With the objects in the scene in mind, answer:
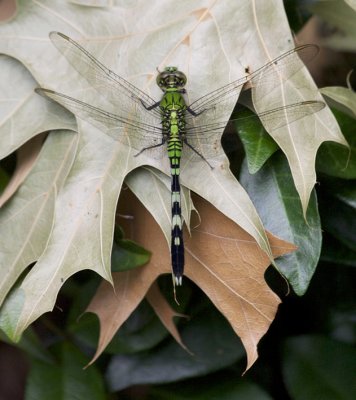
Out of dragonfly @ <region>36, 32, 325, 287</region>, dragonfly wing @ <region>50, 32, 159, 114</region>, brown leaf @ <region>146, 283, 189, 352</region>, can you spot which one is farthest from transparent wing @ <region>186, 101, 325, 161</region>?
brown leaf @ <region>146, 283, 189, 352</region>

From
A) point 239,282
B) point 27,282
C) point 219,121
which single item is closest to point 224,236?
point 239,282

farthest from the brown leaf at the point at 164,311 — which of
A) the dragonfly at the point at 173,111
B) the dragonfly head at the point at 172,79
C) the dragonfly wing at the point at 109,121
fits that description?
the dragonfly head at the point at 172,79

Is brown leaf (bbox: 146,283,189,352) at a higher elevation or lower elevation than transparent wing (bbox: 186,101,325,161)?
lower

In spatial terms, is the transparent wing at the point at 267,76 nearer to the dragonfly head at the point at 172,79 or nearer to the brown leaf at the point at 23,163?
the dragonfly head at the point at 172,79

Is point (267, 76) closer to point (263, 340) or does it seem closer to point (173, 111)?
point (173, 111)

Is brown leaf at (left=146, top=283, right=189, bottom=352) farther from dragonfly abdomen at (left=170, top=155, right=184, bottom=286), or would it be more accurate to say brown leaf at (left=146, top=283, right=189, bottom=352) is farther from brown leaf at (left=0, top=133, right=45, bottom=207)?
brown leaf at (left=0, top=133, right=45, bottom=207)

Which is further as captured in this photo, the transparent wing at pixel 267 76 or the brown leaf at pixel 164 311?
the brown leaf at pixel 164 311
